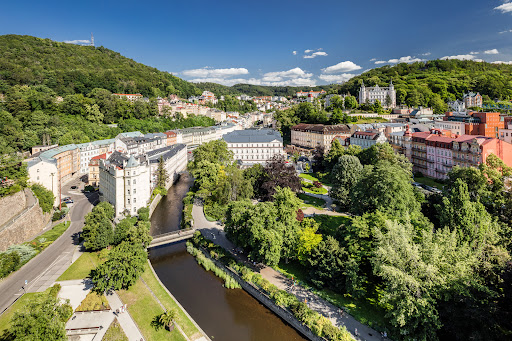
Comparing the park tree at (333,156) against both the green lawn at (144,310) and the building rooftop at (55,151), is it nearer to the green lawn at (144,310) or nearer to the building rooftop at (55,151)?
the green lawn at (144,310)

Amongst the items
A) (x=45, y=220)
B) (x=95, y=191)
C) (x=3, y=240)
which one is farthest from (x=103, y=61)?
(x=3, y=240)

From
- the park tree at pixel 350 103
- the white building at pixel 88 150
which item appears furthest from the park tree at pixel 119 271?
the park tree at pixel 350 103

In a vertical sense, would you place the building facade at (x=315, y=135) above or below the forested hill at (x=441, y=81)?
below

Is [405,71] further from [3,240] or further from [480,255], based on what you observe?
[3,240]

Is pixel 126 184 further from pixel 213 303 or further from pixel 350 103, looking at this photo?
pixel 350 103

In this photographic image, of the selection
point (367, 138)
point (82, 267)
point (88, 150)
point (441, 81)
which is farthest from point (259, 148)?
point (441, 81)
